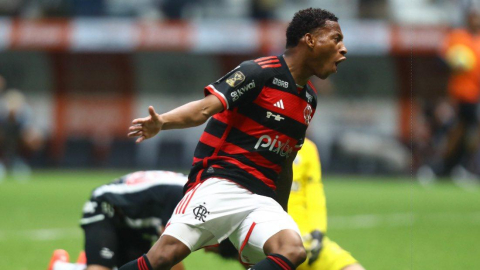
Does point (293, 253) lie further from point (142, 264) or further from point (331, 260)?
point (331, 260)

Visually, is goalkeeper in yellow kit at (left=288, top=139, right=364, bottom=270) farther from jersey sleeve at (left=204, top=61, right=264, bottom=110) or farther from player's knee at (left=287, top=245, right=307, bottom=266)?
jersey sleeve at (left=204, top=61, right=264, bottom=110)

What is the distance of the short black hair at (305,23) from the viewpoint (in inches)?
184

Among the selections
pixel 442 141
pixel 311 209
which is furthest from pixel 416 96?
pixel 311 209

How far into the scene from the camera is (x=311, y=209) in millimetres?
5324

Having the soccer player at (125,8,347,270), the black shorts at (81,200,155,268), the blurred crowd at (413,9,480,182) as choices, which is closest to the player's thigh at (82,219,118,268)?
the black shorts at (81,200,155,268)

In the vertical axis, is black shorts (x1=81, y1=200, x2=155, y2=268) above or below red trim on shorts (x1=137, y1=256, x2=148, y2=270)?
below

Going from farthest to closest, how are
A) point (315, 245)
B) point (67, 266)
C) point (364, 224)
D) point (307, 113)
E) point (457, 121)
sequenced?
point (457, 121) < point (364, 224) < point (67, 266) < point (315, 245) < point (307, 113)

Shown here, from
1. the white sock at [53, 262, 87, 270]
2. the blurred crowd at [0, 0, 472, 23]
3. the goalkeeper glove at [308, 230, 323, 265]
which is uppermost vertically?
the goalkeeper glove at [308, 230, 323, 265]

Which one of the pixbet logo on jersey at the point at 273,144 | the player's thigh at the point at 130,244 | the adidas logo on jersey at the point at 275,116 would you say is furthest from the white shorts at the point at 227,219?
the player's thigh at the point at 130,244

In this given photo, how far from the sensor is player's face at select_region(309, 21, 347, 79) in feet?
15.3

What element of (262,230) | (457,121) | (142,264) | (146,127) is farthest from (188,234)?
(457,121)

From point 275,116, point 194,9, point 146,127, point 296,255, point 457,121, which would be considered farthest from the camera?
point 194,9

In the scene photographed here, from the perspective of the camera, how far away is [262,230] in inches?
171

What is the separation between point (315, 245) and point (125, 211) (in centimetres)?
127
